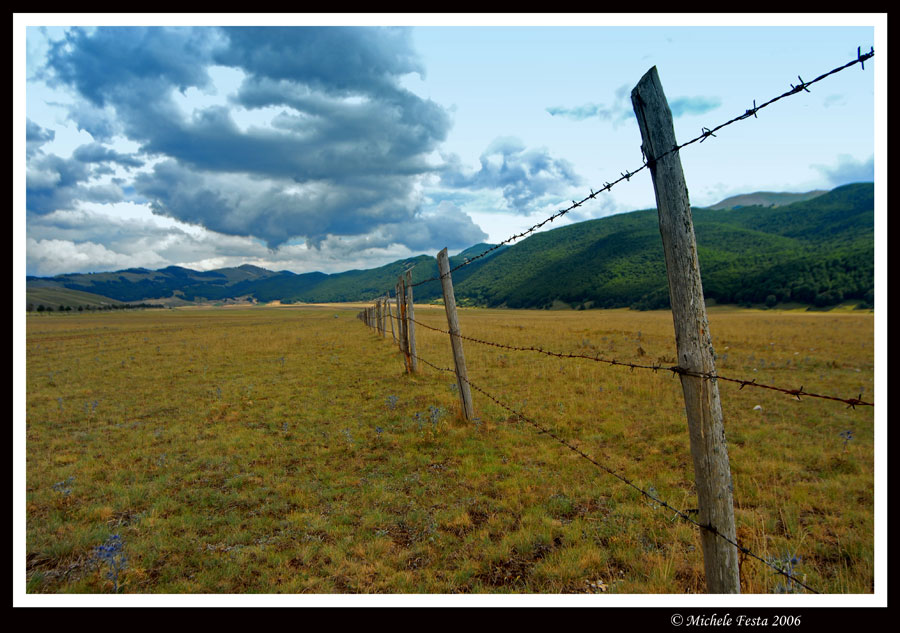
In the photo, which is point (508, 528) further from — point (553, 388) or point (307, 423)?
point (553, 388)

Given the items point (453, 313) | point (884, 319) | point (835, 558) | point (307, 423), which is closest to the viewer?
point (884, 319)

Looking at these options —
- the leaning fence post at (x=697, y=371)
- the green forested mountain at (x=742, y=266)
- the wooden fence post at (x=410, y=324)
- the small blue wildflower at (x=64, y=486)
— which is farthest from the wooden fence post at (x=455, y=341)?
the green forested mountain at (x=742, y=266)

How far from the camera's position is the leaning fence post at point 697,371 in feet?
8.66

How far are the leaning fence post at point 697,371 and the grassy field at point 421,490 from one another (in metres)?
0.97

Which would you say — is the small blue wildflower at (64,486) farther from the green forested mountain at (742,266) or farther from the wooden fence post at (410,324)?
the green forested mountain at (742,266)

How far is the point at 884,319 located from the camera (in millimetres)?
3148

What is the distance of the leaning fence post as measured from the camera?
264 centimetres

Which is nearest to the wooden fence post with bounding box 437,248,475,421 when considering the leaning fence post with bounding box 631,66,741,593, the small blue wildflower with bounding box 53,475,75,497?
the leaning fence post with bounding box 631,66,741,593

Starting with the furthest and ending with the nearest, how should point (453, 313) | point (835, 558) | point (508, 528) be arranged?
point (453, 313)
point (508, 528)
point (835, 558)


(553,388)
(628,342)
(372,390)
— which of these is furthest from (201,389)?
(628,342)

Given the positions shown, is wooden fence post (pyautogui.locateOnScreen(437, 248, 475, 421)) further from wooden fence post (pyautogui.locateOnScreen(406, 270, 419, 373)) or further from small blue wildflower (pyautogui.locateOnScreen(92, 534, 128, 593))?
small blue wildflower (pyautogui.locateOnScreen(92, 534, 128, 593))

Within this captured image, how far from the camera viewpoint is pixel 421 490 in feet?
17.7

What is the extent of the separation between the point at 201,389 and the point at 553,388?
393 inches

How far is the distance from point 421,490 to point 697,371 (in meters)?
3.85
